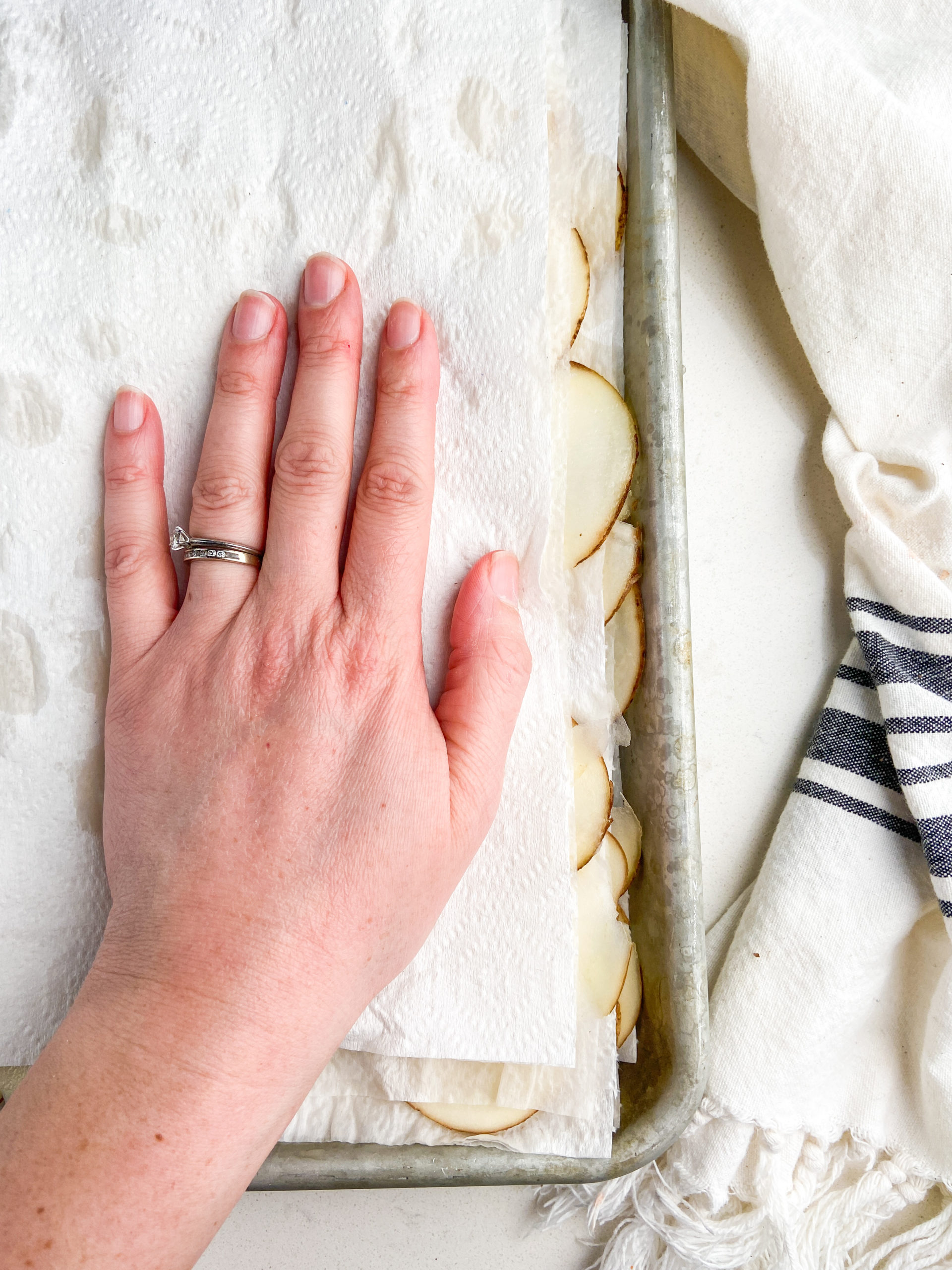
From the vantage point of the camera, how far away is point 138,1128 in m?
0.44

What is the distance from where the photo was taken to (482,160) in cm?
57

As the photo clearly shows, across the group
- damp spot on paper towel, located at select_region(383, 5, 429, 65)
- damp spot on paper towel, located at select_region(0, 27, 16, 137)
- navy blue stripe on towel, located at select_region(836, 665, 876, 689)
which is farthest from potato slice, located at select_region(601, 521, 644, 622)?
damp spot on paper towel, located at select_region(0, 27, 16, 137)

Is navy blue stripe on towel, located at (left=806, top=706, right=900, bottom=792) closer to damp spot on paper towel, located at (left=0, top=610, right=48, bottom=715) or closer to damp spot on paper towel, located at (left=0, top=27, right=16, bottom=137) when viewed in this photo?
damp spot on paper towel, located at (left=0, top=610, right=48, bottom=715)

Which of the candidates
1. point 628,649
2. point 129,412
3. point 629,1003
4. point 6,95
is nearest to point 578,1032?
point 629,1003

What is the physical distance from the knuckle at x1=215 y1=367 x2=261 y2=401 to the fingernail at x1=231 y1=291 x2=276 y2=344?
0.02 m

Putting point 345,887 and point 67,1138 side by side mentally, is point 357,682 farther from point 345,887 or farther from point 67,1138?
point 67,1138

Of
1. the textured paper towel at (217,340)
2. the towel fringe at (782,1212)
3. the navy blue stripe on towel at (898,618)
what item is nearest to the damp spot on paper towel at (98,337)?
the textured paper towel at (217,340)

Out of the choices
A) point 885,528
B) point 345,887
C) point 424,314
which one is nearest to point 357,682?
point 345,887

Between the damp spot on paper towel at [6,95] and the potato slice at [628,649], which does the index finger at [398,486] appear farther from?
the damp spot on paper towel at [6,95]

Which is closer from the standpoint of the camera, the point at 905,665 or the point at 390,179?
the point at 390,179

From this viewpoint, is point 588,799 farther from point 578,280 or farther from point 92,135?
point 92,135

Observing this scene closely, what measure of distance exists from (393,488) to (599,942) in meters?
0.33

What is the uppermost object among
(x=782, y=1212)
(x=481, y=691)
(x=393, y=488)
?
(x=393, y=488)

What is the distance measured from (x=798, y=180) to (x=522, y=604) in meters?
0.39
